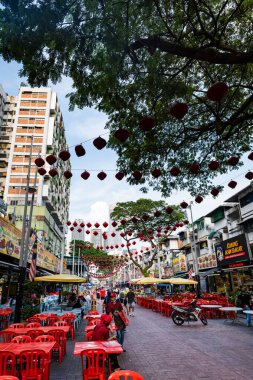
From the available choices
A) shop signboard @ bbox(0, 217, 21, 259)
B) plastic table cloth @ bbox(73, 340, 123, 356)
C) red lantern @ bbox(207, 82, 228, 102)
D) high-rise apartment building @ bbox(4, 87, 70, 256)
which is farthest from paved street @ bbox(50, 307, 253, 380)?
high-rise apartment building @ bbox(4, 87, 70, 256)

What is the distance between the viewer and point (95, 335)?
725 centimetres

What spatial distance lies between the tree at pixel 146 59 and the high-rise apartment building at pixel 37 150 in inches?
1239

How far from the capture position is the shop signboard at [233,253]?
24.0 m

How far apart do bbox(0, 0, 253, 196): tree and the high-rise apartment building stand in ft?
103

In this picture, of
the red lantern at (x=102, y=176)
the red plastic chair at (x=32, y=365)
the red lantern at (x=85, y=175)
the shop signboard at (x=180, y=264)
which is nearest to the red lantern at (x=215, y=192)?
the red lantern at (x=102, y=176)

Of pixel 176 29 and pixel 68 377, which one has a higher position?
pixel 176 29

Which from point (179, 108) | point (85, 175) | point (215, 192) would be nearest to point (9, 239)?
point (85, 175)

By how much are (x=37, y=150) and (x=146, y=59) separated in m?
44.0

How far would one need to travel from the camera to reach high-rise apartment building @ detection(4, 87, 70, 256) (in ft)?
142

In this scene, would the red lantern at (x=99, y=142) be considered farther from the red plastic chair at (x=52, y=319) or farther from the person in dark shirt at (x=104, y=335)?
the red plastic chair at (x=52, y=319)

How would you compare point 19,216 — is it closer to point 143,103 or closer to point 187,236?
point 187,236

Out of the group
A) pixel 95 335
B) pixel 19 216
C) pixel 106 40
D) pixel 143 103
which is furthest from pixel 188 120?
pixel 19 216

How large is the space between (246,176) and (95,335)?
296 inches

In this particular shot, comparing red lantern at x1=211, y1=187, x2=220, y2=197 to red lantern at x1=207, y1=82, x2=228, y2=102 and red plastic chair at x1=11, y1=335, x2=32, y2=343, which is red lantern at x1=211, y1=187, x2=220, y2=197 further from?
red plastic chair at x1=11, y1=335, x2=32, y2=343
